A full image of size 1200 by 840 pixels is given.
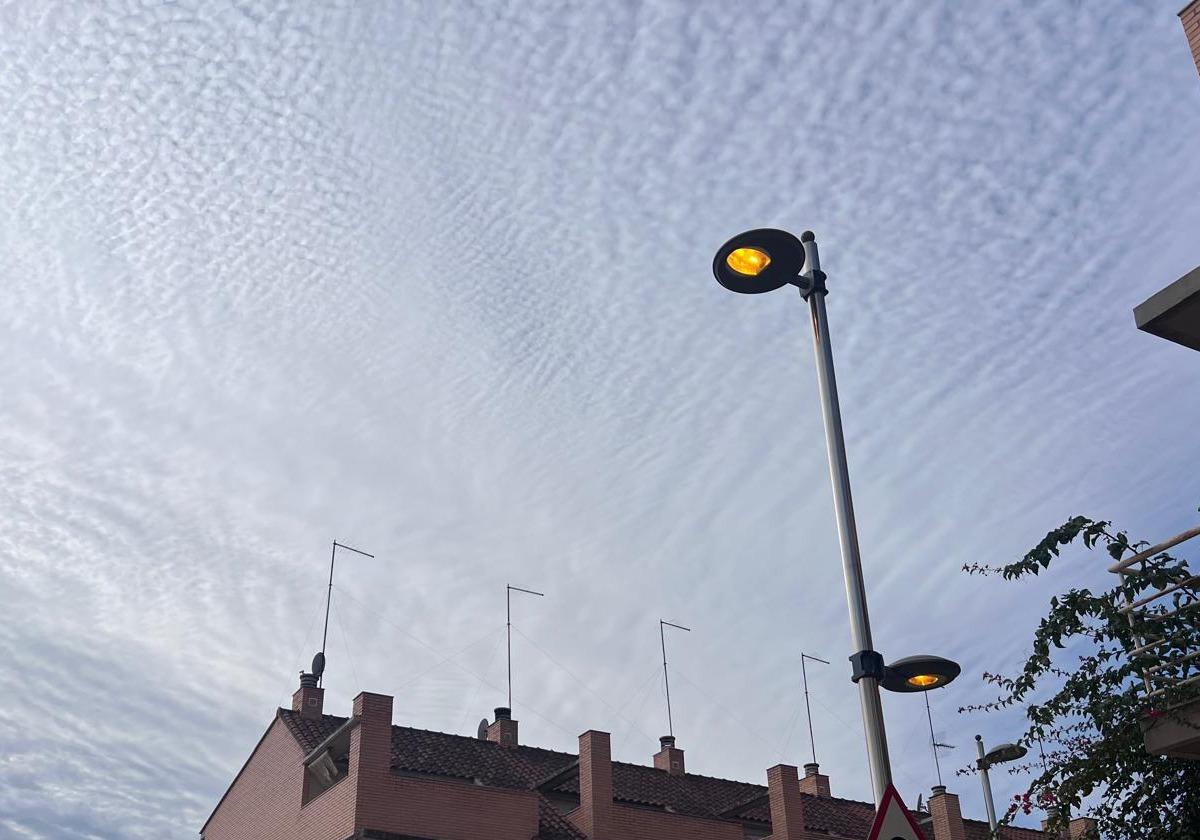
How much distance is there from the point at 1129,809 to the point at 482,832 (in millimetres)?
14790

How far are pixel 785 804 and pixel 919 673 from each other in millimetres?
20675

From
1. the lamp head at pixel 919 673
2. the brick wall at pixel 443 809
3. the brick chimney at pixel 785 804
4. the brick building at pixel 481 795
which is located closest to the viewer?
the lamp head at pixel 919 673

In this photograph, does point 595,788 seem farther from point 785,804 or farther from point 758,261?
point 758,261

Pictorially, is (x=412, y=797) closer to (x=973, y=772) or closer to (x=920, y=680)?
(x=973, y=772)

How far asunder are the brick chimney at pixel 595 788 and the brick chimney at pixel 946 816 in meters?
10.9

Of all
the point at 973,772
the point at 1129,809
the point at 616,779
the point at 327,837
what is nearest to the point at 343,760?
the point at 327,837

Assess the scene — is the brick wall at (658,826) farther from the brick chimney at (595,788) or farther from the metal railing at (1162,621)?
the metal railing at (1162,621)

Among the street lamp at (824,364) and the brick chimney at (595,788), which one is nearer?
the street lamp at (824,364)

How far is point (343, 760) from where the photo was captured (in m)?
26.9

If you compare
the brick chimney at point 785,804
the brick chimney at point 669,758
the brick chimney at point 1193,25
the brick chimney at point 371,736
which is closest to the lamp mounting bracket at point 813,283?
the brick chimney at point 1193,25

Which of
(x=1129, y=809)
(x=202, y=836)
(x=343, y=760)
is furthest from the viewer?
(x=202, y=836)

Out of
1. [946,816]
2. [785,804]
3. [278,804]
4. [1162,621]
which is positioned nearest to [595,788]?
[785,804]

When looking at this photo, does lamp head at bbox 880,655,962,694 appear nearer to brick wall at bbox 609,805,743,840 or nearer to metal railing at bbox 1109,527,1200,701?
metal railing at bbox 1109,527,1200,701

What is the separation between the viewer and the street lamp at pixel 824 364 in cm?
931
